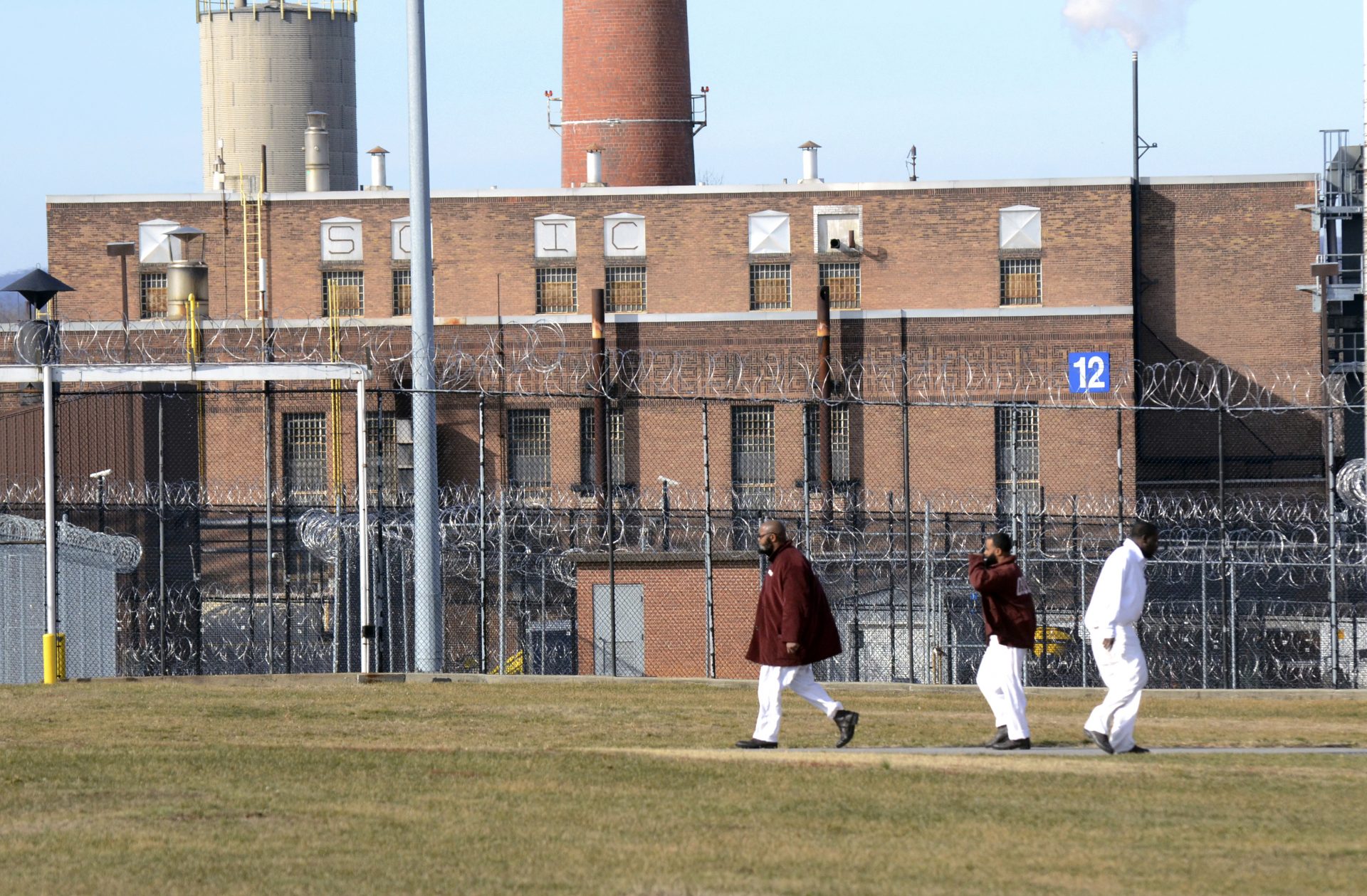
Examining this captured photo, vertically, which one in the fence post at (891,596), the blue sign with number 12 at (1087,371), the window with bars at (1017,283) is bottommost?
the fence post at (891,596)

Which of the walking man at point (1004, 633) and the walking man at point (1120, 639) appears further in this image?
the walking man at point (1004, 633)

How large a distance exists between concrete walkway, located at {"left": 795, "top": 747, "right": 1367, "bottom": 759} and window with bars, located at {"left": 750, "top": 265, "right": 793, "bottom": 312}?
30.9 m

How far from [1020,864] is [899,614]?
785 inches

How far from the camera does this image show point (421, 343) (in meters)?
16.7

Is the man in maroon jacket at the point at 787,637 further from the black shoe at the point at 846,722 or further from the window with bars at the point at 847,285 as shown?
the window with bars at the point at 847,285

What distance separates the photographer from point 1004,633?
35.7 ft

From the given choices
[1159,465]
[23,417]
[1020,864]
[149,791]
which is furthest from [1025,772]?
[1159,465]

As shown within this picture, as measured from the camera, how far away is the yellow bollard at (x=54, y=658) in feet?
50.0

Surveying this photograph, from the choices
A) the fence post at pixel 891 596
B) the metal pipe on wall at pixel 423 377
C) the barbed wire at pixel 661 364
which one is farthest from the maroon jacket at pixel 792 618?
the barbed wire at pixel 661 364

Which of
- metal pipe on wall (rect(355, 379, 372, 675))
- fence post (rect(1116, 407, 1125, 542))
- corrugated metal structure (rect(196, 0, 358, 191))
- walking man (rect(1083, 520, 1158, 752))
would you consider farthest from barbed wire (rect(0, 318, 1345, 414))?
walking man (rect(1083, 520, 1158, 752))

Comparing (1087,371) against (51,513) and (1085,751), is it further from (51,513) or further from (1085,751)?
(1085,751)

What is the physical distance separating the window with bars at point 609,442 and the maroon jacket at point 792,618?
27699 millimetres

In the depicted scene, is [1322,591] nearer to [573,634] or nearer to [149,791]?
[573,634]

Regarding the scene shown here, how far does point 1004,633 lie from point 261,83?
1903 inches
